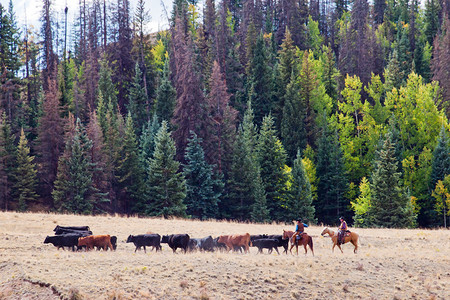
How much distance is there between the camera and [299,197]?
56.8 m

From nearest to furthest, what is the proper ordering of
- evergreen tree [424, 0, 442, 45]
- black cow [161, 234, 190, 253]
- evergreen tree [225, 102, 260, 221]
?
black cow [161, 234, 190, 253] → evergreen tree [225, 102, 260, 221] → evergreen tree [424, 0, 442, 45]

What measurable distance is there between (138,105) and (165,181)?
2215 cm

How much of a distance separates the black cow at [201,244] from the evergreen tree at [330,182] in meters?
38.6

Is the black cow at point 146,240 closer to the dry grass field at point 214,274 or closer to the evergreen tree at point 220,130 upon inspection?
the dry grass field at point 214,274

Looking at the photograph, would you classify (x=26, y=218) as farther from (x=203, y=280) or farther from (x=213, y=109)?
(x=213, y=109)

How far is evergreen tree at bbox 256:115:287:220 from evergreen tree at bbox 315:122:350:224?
24.3ft

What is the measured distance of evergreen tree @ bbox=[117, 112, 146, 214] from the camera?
57550 mm

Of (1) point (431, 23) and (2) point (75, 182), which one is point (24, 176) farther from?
(1) point (431, 23)

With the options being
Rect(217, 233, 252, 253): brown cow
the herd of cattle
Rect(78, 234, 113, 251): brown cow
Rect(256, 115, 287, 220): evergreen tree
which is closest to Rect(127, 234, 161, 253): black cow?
the herd of cattle

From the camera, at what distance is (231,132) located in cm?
6134

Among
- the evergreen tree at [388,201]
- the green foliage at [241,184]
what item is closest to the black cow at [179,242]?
the green foliage at [241,184]

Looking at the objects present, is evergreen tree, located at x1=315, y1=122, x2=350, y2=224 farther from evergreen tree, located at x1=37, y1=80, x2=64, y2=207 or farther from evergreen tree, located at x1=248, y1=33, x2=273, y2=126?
evergreen tree, located at x1=37, y1=80, x2=64, y2=207

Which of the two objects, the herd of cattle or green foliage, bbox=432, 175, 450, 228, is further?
green foliage, bbox=432, 175, 450, 228

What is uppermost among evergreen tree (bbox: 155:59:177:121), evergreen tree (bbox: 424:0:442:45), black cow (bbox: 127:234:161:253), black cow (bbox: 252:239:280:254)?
evergreen tree (bbox: 424:0:442:45)
